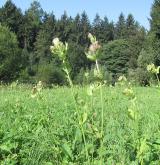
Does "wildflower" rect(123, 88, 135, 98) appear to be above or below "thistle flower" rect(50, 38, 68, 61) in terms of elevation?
below

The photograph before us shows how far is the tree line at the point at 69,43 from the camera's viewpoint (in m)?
40.4

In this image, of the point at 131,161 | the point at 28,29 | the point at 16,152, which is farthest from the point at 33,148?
the point at 28,29

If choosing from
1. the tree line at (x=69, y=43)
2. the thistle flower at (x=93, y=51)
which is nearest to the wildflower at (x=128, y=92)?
the thistle flower at (x=93, y=51)

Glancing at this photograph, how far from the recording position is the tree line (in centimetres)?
4044

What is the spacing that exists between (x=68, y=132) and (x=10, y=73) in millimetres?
44553

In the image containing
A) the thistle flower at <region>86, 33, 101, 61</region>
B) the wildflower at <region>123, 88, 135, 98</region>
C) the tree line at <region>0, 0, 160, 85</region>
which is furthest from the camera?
the tree line at <region>0, 0, 160, 85</region>

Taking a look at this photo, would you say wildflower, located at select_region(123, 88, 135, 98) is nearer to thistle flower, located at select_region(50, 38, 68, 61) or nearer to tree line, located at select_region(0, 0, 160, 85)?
thistle flower, located at select_region(50, 38, 68, 61)

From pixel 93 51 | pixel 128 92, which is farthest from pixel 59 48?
pixel 128 92

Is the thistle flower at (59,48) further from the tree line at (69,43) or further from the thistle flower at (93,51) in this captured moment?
the tree line at (69,43)

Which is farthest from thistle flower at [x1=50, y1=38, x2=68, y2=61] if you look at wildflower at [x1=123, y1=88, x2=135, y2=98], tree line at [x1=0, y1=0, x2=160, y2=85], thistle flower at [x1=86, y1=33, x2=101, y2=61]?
tree line at [x1=0, y1=0, x2=160, y2=85]

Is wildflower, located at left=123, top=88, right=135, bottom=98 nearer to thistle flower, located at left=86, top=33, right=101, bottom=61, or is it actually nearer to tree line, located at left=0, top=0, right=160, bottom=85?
thistle flower, located at left=86, top=33, right=101, bottom=61

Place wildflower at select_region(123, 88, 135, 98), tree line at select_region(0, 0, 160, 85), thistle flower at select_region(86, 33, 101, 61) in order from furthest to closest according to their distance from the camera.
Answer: tree line at select_region(0, 0, 160, 85) → wildflower at select_region(123, 88, 135, 98) → thistle flower at select_region(86, 33, 101, 61)

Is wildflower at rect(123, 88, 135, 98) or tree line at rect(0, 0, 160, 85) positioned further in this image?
tree line at rect(0, 0, 160, 85)

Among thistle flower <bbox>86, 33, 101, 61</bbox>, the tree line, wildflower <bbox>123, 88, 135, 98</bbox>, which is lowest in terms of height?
wildflower <bbox>123, 88, 135, 98</bbox>
